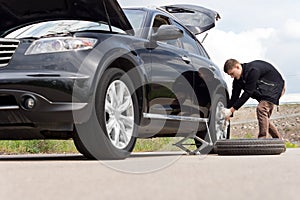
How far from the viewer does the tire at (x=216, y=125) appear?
8117 millimetres

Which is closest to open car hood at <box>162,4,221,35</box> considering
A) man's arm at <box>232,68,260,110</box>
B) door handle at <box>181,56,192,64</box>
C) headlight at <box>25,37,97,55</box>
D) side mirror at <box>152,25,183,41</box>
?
man's arm at <box>232,68,260,110</box>

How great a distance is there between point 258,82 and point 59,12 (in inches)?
148

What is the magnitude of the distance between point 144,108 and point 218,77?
257 centimetres

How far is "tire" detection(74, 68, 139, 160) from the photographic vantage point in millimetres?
5523

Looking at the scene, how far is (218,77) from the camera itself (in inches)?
339

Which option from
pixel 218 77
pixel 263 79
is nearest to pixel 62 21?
pixel 218 77

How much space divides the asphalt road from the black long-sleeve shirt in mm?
3900

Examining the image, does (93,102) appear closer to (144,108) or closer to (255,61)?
(144,108)

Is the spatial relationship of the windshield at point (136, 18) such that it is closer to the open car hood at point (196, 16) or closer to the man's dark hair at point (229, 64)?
the open car hood at point (196, 16)

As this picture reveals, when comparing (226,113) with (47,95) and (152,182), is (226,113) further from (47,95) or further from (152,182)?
(152,182)

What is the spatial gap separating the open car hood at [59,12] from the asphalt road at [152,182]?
171 centimetres

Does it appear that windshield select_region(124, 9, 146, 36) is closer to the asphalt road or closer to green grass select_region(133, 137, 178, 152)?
the asphalt road

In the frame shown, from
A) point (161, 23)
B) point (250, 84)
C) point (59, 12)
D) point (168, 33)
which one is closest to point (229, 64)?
point (250, 84)

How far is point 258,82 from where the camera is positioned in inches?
362
